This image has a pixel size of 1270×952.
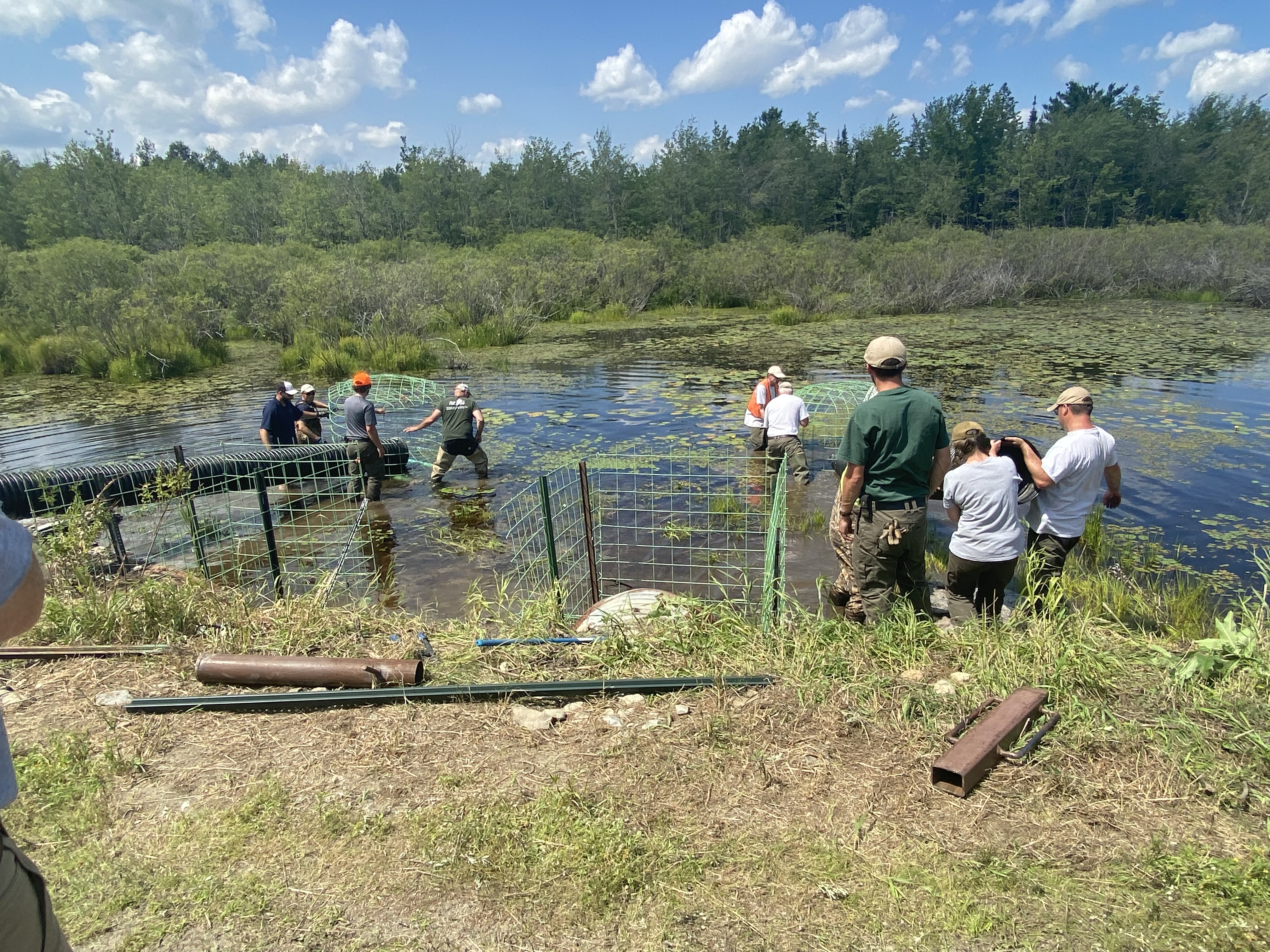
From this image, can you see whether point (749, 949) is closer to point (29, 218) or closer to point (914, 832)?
point (914, 832)

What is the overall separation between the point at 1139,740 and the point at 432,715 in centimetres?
306

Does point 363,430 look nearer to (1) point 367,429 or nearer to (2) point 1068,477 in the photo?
(1) point 367,429

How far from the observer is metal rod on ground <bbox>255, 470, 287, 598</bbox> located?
17.9 feet

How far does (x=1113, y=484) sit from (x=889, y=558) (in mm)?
2008

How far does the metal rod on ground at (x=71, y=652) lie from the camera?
388 cm

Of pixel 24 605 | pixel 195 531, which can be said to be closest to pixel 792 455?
pixel 195 531

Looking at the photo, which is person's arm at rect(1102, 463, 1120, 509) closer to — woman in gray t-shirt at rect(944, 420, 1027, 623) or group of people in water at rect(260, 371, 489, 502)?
woman in gray t-shirt at rect(944, 420, 1027, 623)

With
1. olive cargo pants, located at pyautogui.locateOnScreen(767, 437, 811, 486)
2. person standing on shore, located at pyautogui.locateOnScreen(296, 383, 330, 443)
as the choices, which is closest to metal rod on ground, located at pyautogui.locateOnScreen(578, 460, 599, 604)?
olive cargo pants, located at pyautogui.locateOnScreen(767, 437, 811, 486)

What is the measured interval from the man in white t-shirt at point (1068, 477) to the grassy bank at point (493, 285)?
1606 cm

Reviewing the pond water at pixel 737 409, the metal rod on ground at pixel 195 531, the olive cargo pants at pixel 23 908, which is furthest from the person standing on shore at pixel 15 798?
the pond water at pixel 737 409

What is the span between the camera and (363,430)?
8.55 metres

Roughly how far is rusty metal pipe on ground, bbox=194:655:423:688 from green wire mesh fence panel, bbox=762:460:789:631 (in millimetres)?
1973

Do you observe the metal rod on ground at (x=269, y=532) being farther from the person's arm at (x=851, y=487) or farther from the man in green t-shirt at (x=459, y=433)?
the person's arm at (x=851, y=487)

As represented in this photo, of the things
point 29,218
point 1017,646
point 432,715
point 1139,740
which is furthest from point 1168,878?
point 29,218
